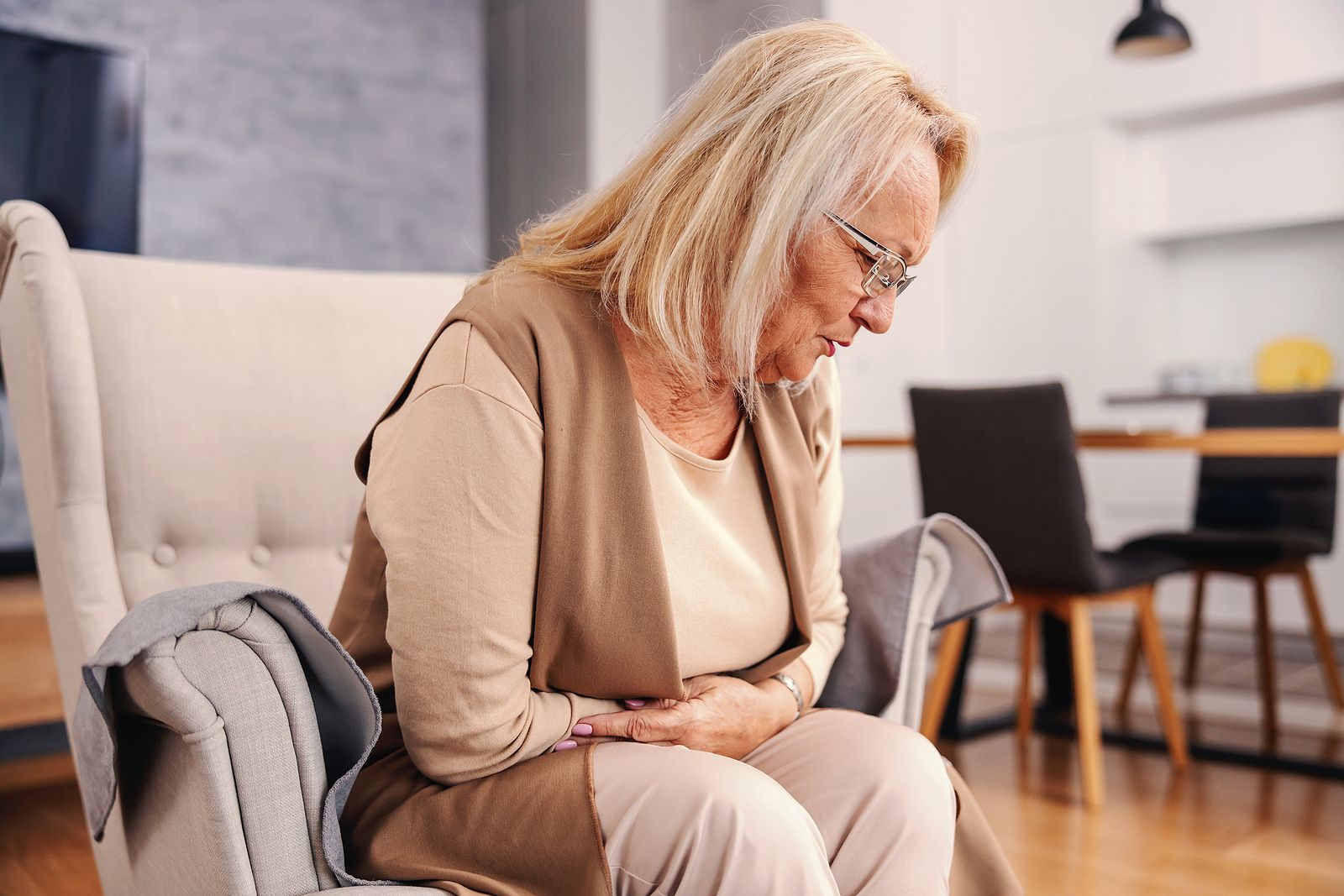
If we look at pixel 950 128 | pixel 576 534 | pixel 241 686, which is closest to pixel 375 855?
pixel 241 686

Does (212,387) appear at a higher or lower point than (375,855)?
higher

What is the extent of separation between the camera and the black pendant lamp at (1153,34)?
3748 mm

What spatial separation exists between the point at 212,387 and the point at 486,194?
167 inches

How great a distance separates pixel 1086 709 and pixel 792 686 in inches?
58.6

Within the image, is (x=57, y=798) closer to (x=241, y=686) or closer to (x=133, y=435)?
(x=133, y=435)

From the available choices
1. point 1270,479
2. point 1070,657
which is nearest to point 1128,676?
point 1070,657

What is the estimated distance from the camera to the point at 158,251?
3.21 m

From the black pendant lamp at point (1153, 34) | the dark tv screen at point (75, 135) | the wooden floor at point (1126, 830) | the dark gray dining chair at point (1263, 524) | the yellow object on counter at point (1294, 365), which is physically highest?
the black pendant lamp at point (1153, 34)

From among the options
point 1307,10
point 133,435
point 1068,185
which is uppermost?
point 1307,10

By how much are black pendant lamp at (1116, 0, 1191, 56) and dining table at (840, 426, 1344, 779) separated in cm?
148

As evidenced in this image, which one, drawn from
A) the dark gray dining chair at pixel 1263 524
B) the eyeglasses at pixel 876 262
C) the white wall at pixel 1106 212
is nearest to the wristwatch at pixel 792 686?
the eyeglasses at pixel 876 262

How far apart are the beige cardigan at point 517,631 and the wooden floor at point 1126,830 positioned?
1.20 metres

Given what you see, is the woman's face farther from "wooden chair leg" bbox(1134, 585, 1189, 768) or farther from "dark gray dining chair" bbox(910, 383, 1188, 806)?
"wooden chair leg" bbox(1134, 585, 1189, 768)

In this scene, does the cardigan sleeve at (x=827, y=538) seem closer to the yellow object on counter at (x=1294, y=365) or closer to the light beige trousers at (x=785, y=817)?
the light beige trousers at (x=785, y=817)
